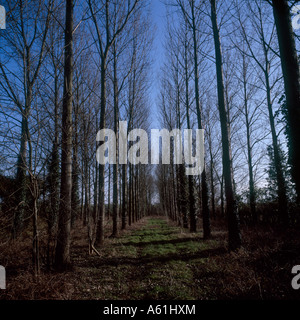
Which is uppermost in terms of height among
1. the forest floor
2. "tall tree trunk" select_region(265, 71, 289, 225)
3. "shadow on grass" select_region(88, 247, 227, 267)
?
"tall tree trunk" select_region(265, 71, 289, 225)

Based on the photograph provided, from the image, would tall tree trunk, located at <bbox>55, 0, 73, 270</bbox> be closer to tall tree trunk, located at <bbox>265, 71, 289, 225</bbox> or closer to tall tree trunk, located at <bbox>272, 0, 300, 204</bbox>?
tall tree trunk, located at <bbox>272, 0, 300, 204</bbox>

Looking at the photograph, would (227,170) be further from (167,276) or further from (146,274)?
(146,274)

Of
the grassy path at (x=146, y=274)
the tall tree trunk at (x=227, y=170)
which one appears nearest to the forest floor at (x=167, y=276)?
the grassy path at (x=146, y=274)

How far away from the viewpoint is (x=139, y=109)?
16859mm

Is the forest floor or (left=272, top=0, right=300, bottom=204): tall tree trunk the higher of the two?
(left=272, top=0, right=300, bottom=204): tall tree trunk

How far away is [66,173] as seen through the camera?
5.11 m

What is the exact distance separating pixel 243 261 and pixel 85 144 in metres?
6.10

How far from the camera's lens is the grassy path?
12.6ft

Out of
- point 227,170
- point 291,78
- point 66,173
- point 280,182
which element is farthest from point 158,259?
point 280,182

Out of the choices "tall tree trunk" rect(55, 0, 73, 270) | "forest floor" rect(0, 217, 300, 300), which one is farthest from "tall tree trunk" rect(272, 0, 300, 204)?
"tall tree trunk" rect(55, 0, 73, 270)

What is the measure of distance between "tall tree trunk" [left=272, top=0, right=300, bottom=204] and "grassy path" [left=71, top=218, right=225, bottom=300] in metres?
3.03

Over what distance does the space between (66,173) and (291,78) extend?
5.57m

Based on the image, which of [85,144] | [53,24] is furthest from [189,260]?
[53,24]
